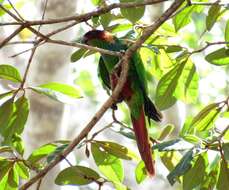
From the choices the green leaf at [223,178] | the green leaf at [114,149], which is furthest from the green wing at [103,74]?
the green leaf at [223,178]

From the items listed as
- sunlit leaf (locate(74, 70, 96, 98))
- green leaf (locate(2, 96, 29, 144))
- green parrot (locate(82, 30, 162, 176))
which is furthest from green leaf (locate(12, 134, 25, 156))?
sunlit leaf (locate(74, 70, 96, 98))

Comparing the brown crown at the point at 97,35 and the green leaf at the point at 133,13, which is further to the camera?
the brown crown at the point at 97,35

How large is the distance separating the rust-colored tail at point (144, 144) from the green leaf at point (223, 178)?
25cm

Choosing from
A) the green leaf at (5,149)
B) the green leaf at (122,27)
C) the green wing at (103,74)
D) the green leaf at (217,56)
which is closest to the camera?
the green leaf at (5,149)

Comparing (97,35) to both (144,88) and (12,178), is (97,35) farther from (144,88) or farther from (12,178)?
(12,178)

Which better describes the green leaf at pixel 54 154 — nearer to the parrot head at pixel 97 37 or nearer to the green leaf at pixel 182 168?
the green leaf at pixel 182 168

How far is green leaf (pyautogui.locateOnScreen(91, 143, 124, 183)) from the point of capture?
1743mm

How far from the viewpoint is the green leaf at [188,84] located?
1831 millimetres

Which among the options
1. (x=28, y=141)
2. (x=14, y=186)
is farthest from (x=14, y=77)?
(x=28, y=141)

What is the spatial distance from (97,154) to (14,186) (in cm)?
27

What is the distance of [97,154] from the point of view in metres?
1.74

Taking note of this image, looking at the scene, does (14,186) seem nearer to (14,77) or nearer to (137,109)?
(14,77)

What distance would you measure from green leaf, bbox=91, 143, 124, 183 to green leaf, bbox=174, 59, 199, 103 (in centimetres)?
31

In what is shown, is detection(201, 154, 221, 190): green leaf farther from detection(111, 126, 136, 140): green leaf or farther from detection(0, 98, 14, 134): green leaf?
detection(0, 98, 14, 134): green leaf
